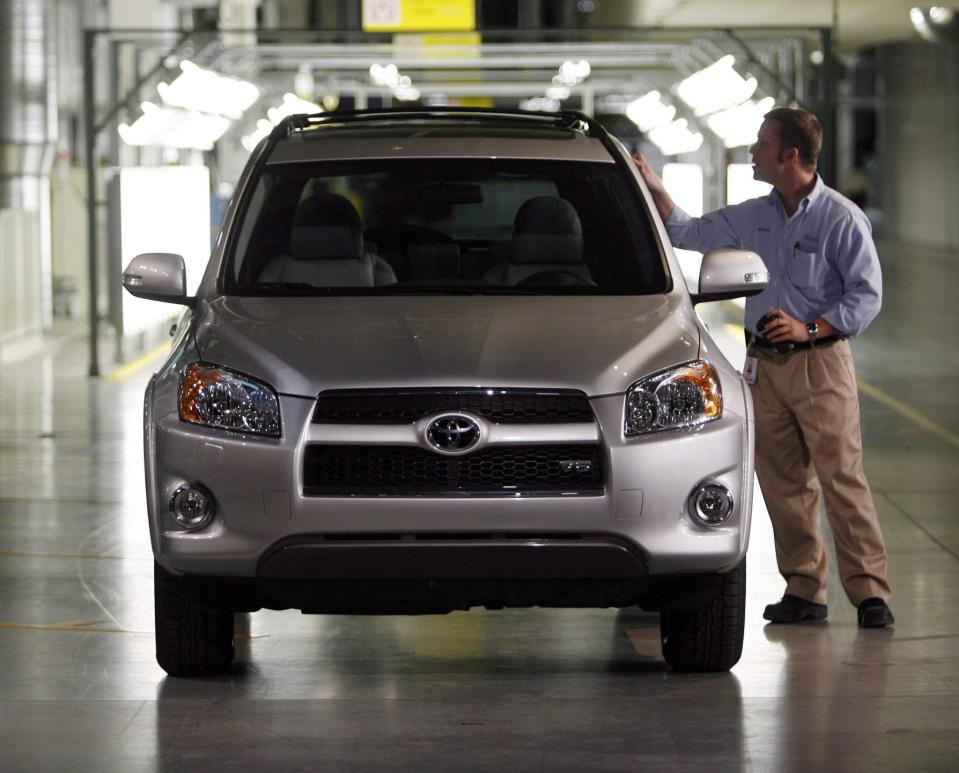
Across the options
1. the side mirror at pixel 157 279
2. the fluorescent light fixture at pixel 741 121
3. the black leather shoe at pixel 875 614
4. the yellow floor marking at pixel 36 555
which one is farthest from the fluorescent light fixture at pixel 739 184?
the side mirror at pixel 157 279

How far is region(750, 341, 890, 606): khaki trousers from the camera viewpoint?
646cm

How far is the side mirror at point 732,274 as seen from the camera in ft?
19.3

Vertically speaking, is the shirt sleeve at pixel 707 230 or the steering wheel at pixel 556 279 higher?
the shirt sleeve at pixel 707 230

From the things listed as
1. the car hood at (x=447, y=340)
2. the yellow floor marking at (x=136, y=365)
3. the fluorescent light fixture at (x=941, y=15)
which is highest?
the fluorescent light fixture at (x=941, y=15)

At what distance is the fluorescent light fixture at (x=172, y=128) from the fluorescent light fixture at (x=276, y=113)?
3.26 metres

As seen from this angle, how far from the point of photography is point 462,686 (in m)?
5.69

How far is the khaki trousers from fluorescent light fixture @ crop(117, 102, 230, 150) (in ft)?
35.6

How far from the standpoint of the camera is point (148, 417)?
5.38 meters

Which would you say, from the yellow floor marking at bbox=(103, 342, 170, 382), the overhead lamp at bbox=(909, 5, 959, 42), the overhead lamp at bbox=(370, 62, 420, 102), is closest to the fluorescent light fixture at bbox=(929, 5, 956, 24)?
the overhead lamp at bbox=(909, 5, 959, 42)

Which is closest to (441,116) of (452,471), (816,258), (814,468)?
(816,258)

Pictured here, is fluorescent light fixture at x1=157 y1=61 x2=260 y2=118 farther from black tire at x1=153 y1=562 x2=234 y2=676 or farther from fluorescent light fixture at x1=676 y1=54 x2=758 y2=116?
black tire at x1=153 y1=562 x2=234 y2=676

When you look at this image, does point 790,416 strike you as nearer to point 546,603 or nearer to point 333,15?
point 546,603

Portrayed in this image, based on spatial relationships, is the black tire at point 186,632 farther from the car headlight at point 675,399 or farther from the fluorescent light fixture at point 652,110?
the fluorescent light fixture at point 652,110

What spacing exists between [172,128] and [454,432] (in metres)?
12.8
